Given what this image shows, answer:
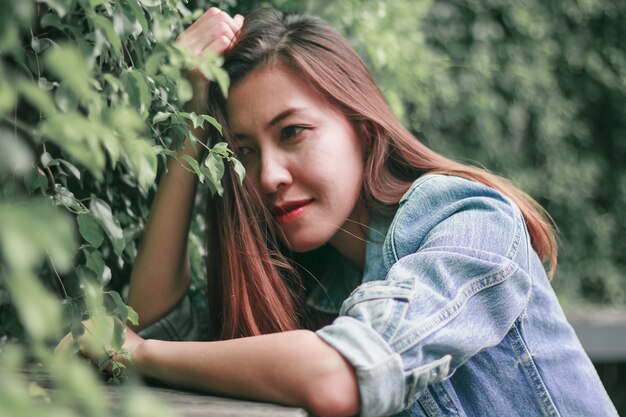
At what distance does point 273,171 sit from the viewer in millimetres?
1990

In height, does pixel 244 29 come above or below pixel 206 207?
above

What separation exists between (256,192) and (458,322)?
2.58ft

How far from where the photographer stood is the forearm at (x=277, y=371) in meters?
1.31

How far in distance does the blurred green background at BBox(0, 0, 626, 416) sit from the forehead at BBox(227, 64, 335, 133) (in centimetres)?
13

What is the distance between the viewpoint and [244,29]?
2172mm

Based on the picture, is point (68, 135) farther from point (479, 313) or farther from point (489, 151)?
point (489, 151)

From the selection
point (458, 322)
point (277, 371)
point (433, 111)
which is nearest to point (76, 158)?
point (277, 371)

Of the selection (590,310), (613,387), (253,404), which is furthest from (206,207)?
(613,387)

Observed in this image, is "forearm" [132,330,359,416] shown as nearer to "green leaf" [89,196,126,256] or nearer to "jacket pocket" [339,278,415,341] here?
"jacket pocket" [339,278,415,341]

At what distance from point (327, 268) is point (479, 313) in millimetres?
895

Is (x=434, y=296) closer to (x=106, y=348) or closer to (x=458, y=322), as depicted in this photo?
(x=458, y=322)

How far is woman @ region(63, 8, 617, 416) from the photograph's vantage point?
136 centimetres

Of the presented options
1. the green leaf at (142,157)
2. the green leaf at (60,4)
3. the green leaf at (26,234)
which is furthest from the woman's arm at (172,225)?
the green leaf at (26,234)

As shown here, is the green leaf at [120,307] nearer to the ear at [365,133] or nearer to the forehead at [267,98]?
the forehead at [267,98]
